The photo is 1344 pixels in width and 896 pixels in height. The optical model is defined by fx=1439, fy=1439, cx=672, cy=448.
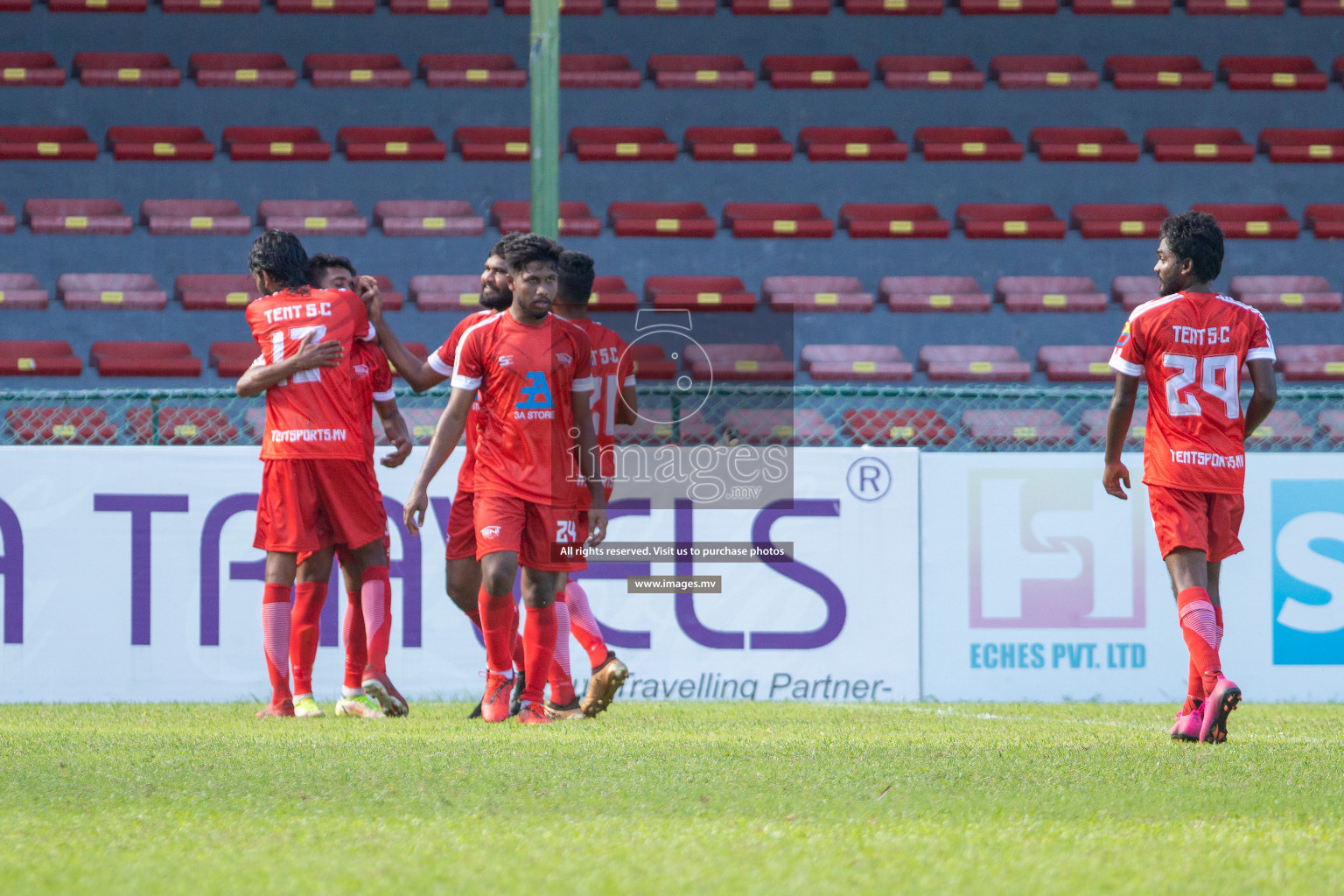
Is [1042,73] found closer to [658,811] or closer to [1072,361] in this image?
[1072,361]

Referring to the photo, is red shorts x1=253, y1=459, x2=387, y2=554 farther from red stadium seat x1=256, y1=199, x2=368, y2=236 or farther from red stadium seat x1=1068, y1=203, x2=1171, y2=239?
red stadium seat x1=1068, y1=203, x2=1171, y2=239

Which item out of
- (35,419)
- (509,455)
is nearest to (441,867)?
(509,455)

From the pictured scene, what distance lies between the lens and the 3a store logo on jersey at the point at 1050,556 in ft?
22.9

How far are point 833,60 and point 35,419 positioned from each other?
9.04 m

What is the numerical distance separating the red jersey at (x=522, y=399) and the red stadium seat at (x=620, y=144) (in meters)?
8.19

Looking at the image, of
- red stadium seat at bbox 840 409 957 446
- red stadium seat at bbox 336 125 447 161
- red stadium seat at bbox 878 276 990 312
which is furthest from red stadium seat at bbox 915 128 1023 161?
red stadium seat at bbox 840 409 957 446

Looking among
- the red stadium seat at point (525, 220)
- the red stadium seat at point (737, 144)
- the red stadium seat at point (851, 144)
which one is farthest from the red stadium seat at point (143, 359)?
the red stadium seat at point (851, 144)

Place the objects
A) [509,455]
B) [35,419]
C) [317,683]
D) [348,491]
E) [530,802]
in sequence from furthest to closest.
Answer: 1. [35,419]
2. [317,683]
3. [348,491]
4. [509,455]
5. [530,802]

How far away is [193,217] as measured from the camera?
12.1m

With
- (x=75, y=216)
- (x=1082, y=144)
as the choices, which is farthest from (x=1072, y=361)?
(x=75, y=216)

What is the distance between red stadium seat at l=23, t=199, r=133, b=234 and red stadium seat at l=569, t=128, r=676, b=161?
3.96 m

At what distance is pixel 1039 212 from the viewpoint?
1304cm

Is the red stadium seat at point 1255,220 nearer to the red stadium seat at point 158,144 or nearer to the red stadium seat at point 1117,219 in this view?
the red stadium seat at point 1117,219

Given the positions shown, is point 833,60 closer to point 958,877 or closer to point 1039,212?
point 1039,212
